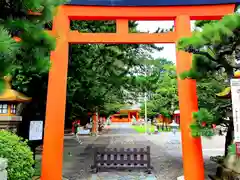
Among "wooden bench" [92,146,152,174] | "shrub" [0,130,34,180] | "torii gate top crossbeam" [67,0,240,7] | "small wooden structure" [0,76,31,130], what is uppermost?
"torii gate top crossbeam" [67,0,240,7]

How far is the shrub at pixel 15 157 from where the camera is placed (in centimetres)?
429

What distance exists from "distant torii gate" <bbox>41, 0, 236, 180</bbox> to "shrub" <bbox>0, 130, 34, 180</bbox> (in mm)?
1165

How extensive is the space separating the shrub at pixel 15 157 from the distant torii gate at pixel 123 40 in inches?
45.9

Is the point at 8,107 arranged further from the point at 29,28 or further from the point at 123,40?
the point at 123,40

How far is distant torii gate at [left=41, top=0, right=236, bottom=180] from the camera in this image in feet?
19.3

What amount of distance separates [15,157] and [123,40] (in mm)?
3662

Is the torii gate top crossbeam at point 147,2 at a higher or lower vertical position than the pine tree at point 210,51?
higher

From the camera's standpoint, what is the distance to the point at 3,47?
2.75 m

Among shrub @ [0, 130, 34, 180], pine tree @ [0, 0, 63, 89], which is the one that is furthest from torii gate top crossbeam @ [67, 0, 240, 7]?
shrub @ [0, 130, 34, 180]

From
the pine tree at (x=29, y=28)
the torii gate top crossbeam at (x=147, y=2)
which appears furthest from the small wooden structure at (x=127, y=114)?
the pine tree at (x=29, y=28)

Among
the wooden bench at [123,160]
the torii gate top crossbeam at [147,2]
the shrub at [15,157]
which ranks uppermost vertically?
the torii gate top crossbeam at [147,2]

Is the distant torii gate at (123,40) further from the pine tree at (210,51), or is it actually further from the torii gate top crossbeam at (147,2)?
the pine tree at (210,51)

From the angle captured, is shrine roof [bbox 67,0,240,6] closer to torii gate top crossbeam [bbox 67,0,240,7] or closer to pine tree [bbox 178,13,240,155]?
torii gate top crossbeam [bbox 67,0,240,7]

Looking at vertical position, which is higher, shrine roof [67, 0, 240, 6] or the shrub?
shrine roof [67, 0, 240, 6]
